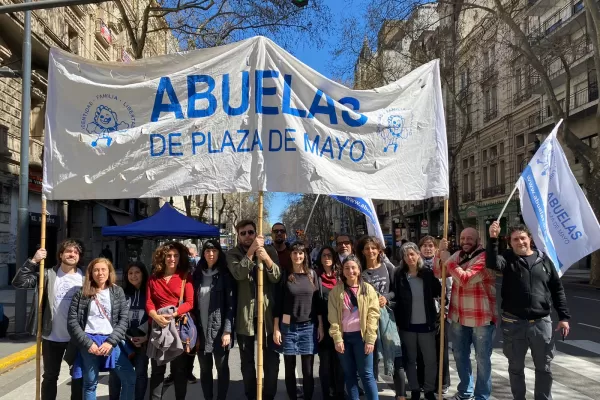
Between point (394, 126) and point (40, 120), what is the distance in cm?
2037

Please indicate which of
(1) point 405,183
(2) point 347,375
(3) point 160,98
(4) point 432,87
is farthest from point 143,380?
(4) point 432,87

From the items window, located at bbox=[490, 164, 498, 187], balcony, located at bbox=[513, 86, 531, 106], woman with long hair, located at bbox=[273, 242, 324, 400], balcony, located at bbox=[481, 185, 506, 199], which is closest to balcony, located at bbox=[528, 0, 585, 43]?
balcony, located at bbox=[513, 86, 531, 106]

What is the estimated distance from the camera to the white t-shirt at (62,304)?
4734mm

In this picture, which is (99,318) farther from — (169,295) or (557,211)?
(557,211)

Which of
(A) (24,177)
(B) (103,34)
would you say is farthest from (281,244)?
(B) (103,34)

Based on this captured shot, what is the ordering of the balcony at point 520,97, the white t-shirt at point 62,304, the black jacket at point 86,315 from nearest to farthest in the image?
the black jacket at point 86,315 → the white t-shirt at point 62,304 → the balcony at point 520,97

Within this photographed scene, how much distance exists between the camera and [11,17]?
17562 mm

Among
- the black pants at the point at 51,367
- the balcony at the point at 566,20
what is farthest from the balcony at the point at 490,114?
the black pants at the point at 51,367

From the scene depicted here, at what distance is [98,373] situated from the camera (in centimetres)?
478

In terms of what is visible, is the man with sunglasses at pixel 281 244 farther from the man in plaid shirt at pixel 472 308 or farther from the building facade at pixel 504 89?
the building facade at pixel 504 89

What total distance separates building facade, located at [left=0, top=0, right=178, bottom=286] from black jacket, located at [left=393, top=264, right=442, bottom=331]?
13.6m

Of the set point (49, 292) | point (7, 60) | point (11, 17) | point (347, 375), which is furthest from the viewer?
point (7, 60)

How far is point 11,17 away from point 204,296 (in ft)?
54.6

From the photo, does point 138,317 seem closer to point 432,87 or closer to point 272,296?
point 272,296
